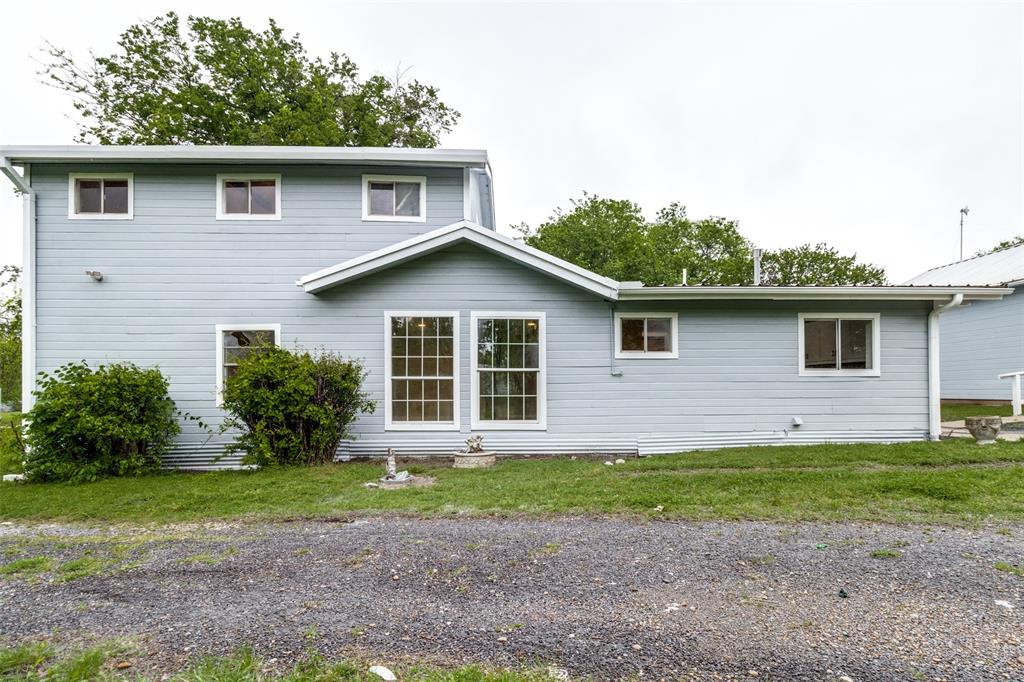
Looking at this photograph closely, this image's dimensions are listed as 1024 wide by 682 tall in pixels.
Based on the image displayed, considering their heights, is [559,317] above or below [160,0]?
below

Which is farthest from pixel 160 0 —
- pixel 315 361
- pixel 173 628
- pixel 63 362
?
pixel 173 628

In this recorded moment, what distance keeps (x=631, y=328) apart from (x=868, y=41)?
13392mm

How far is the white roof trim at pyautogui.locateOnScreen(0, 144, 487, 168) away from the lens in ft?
25.7

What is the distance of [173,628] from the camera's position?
Result: 2588 mm

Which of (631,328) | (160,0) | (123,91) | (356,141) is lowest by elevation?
(631,328)

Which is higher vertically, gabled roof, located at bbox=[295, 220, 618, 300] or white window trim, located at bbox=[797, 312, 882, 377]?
gabled roof, located at bbox=[295, 220, 618, 300]

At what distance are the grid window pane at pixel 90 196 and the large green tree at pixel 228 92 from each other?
7.44 m

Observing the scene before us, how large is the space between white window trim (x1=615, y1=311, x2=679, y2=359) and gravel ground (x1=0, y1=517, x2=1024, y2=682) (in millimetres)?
4140

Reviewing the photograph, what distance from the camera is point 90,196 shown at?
8211 mm

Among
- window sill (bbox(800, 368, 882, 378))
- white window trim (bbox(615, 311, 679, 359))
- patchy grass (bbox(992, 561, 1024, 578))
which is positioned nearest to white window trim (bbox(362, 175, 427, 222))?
white window trim (bbox(615, 311, 679, 359))

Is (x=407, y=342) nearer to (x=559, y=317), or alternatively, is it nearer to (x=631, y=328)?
(x=559, y=317)

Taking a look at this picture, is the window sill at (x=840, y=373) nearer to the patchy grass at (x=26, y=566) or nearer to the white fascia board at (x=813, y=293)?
the white fascia board at (x=813, y=293)

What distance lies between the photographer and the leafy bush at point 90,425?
6496 millimetres

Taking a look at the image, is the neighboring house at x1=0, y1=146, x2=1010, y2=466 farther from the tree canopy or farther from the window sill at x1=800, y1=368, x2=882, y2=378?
the tree canopy
